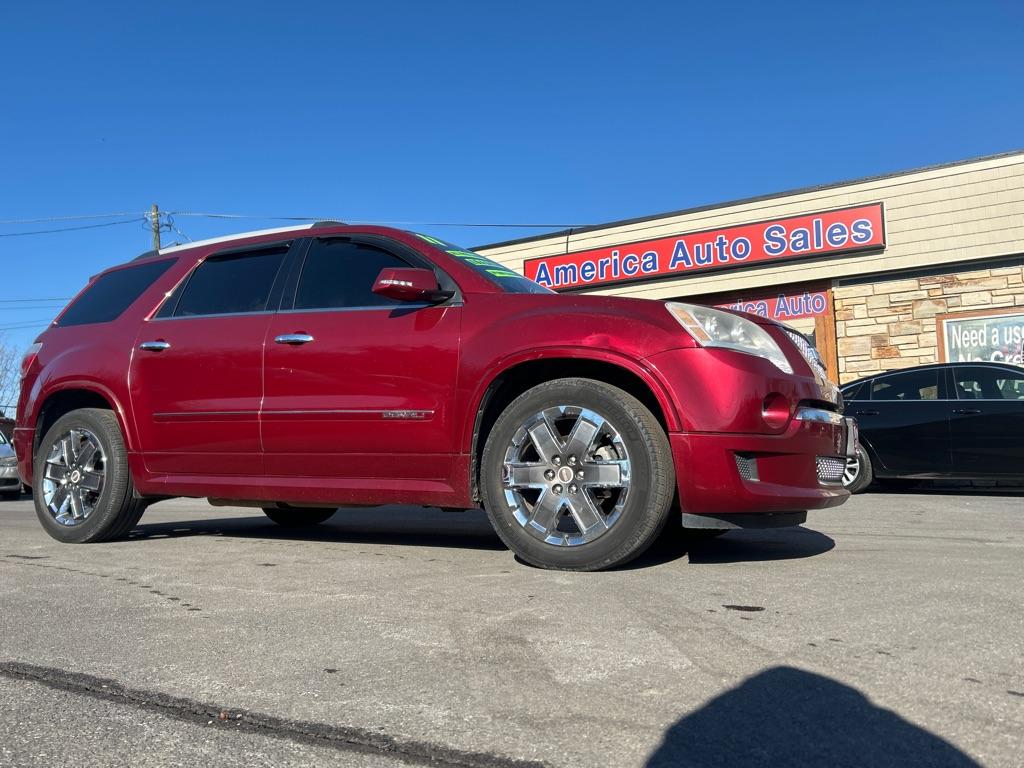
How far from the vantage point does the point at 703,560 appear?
13.1ft

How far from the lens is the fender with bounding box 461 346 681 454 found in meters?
3.63

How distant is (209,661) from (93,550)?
2912 millimetres

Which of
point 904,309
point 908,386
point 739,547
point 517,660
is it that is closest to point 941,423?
point 908,386

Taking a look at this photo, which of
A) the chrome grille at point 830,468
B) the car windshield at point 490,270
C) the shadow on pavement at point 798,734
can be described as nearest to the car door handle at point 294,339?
the car windshield at point 490,270

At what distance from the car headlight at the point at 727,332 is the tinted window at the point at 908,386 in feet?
19.3

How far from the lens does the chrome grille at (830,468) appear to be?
12.6 feet

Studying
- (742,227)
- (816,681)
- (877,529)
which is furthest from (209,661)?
(742,227)

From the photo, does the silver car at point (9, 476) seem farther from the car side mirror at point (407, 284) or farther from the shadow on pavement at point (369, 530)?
the car side mirror at point (407, 284)

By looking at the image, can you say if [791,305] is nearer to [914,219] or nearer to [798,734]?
[914,219]

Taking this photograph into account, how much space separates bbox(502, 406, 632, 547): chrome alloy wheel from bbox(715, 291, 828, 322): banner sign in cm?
1223

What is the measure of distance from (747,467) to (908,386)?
6317mm

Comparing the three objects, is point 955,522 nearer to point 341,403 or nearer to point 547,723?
point 341,403

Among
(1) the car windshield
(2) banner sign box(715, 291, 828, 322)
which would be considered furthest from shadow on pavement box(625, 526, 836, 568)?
(2) banner sign box(715, 291, 828, 322)

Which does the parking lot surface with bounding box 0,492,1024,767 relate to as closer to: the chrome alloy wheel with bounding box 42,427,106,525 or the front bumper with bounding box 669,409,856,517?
the front bumper with bounding box 669,409,856,517
